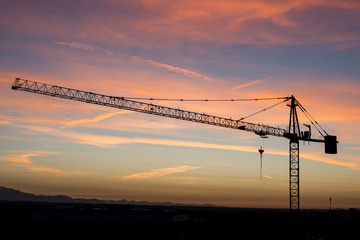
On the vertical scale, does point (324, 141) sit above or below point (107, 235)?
above

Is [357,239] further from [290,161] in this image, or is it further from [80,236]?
[80,236]

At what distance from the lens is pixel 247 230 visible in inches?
5748

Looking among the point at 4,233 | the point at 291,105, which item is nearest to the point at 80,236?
the point at 4,233

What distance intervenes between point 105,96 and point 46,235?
69773 millimetres

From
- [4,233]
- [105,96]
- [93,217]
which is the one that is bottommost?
[4,233]

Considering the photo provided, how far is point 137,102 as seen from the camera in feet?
498

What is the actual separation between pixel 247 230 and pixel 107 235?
254 ft

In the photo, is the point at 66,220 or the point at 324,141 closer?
the point at 66,220

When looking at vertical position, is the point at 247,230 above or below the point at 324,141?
below

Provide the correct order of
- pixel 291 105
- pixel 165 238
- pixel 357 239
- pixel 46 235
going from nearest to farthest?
pixel 165 238, pixel 46 235, pixel 357 239, pixel 291 105

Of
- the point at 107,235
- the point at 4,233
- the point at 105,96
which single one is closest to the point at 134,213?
the point at 107,235

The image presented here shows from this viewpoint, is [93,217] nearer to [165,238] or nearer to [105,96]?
[165,238]

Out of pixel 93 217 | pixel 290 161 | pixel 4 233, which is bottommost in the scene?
pixel 4 233

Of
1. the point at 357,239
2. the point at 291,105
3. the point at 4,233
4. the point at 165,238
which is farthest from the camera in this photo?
the point at 291,105
